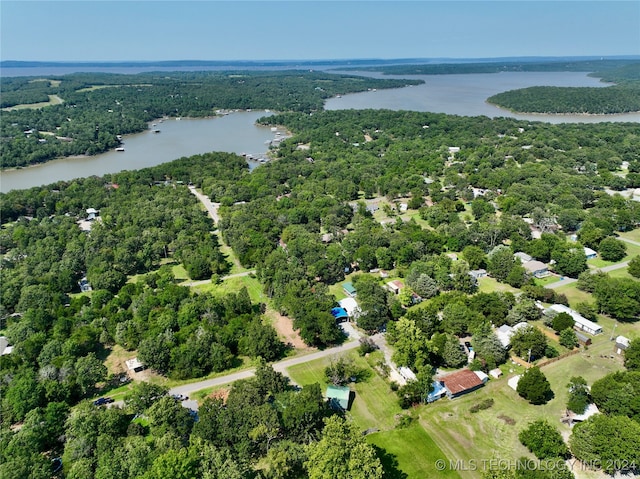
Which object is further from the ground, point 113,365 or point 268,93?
point 268,93

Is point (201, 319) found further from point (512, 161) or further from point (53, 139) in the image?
point (53, 139)

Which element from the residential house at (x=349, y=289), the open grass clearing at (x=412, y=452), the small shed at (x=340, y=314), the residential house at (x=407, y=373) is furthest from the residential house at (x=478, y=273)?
the open grass clearing at (x=412, y=452)

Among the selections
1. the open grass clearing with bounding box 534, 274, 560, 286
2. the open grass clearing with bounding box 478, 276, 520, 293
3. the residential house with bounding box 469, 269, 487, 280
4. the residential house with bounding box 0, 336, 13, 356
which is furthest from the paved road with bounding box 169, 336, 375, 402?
the open grass clearing with bounding box 534, 274, 560, 286

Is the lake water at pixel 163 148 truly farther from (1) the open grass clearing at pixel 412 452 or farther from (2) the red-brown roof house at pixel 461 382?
(1) the open grass clearing at pixel 412 452

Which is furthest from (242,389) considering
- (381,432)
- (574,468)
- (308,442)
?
(574,468)

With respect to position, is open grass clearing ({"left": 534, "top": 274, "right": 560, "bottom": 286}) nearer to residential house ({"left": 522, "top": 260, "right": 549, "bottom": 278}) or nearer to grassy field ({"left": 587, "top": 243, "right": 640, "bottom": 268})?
residential house ({"left": 522, "top": 260, "right": 549, "bottom": 278})

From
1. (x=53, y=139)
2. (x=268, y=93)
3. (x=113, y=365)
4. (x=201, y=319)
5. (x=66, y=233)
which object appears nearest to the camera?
(x=113, y=365)

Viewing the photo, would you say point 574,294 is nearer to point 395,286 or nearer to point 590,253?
point 590,253
